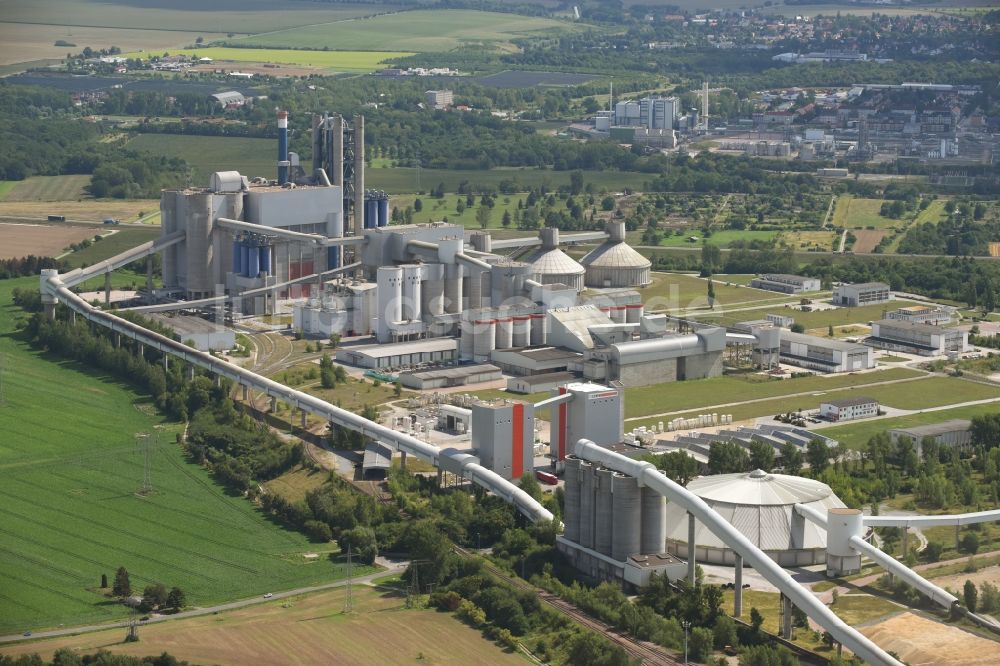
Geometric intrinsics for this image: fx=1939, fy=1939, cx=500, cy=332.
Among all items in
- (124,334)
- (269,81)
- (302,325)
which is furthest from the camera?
(269,81)

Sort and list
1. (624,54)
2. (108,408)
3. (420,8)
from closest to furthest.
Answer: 1. (108,408)
2. (624,54)
3. (420,8)

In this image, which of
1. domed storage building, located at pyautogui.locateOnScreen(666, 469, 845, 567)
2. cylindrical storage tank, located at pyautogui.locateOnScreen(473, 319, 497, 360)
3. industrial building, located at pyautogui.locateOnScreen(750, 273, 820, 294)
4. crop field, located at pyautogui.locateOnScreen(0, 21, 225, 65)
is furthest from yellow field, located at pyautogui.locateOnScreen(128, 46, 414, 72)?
domed storage building, located at pyautogui.locateOnScreen(666, 469, 845, 567)

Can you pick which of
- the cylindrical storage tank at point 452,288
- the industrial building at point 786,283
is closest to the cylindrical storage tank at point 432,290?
the cylindrical storage tank at point 452,288

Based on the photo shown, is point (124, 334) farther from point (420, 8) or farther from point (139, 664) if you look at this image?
point (420, 8)

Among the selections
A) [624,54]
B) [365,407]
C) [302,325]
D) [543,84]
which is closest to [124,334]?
[302,325]

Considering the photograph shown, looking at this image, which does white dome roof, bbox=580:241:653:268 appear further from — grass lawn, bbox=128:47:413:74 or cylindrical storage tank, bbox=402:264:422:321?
grass lawn, bbox=128:47:413:74

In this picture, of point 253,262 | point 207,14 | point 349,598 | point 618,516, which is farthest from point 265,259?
point 207,14
